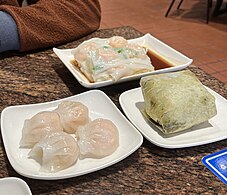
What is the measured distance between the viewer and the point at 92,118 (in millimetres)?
749

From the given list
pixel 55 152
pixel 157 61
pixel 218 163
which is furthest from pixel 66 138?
pixel 157 61

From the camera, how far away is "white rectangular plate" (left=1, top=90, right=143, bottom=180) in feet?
1.93

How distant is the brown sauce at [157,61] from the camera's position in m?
0.97

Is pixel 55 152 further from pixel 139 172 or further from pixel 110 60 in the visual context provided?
pixel 110 60

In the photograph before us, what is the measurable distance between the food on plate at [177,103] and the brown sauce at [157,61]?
0.22 meters

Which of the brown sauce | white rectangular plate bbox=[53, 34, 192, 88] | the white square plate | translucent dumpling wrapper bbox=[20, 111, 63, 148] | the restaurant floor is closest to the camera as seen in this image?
the white square plate

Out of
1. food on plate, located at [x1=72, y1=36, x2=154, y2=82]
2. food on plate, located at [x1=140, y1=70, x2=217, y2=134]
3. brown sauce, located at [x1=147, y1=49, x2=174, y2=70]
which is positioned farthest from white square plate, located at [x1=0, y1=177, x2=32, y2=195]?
brown sauce, located at [x1=147, y1=49, x2=174, y2=70]

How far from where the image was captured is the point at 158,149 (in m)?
0.67

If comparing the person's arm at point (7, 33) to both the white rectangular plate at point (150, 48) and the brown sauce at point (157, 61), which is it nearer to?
the white rectangular plate at point (150, 48)

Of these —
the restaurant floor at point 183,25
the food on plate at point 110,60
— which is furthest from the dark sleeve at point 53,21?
the restaurant floor at point 183,25

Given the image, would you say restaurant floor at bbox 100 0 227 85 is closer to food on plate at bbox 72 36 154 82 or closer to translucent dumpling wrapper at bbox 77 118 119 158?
food on plate at bbox 72 36 154 82

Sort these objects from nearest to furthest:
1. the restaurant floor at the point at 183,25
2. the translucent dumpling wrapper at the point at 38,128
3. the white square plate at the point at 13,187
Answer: the white square plate at the point at 13,187
the translucent dumpling wrapper at the point at 38,128
the restaurant floor at the point at 183,25

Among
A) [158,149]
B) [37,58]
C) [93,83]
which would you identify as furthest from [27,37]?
[158,149]

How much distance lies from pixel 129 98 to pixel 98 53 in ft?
0.59
